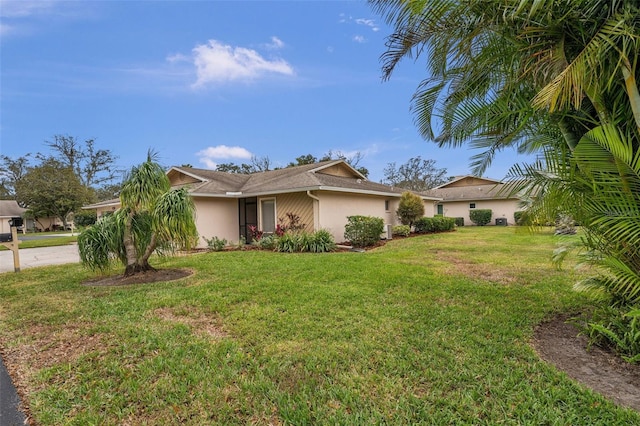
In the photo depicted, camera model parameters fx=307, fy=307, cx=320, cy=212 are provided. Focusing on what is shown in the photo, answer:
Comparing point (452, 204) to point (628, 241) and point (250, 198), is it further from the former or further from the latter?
point (628, 241)

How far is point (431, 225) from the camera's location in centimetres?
1881

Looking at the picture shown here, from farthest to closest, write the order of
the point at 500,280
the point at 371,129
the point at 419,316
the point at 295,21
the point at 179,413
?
the point at 371,129 → the point at 295,21 → the point at 500,280 → the point at 419,316 → the point at 179,413

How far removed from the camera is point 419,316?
4570 mm

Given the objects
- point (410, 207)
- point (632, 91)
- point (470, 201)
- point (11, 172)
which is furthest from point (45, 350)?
point (11, 172)

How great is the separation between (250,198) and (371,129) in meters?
11.6

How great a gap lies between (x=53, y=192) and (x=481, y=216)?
4741 cm

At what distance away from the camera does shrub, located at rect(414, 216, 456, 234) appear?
60.5ft

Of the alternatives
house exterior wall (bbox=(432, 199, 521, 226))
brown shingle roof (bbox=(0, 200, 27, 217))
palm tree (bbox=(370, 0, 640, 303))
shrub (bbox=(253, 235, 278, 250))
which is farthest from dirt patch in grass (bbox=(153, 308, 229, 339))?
brown shingle roof (bbox=(0, 200, 27, 217))

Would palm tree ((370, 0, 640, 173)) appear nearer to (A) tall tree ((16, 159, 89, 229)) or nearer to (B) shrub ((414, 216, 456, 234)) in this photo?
(B) shrub ((414, 216, 456, 234))

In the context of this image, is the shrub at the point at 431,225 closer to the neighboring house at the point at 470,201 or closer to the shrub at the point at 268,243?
the neighboring house at the point at 470,201

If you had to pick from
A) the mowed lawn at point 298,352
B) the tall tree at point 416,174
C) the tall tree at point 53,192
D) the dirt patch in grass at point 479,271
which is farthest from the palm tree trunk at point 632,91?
the tall tree at point 53,192

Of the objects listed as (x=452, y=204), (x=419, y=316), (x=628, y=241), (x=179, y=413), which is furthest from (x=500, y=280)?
(x=452, y=204)

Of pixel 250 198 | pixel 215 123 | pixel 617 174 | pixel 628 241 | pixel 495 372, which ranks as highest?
pixel 215 123

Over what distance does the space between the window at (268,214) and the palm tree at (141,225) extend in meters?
6.88
